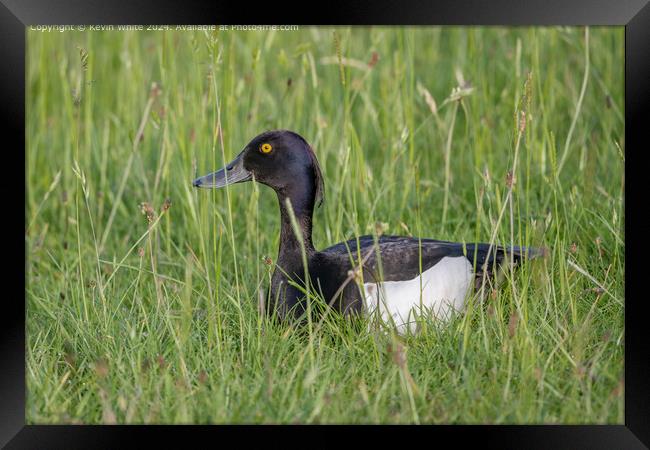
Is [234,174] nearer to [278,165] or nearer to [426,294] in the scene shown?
[278,165]

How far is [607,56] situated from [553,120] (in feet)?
1.69

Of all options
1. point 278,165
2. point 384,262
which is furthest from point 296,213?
point 384,262

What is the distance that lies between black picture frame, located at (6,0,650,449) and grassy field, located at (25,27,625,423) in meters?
0.07

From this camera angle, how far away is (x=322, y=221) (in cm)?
522

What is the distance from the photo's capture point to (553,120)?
220 inches

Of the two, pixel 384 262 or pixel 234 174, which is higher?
pixel 234 174

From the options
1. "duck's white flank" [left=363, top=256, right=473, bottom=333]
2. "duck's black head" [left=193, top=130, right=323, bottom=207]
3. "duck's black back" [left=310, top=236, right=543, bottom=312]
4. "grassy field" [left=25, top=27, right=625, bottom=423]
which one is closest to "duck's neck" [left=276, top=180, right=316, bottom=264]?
"duck's black head" [left=193, top=130, right=323, bottom=207]

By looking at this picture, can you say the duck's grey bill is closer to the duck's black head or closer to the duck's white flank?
the duck's black head

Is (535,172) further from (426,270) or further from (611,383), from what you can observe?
(611,383)
